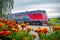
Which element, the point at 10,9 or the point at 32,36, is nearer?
the point at 32,36

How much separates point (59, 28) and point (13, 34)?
24.3 inches

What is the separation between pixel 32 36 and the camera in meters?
3.34

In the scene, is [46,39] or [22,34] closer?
[46,39]

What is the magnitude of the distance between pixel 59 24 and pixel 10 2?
1204 centimetres

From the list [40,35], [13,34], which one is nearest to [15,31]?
[13,34]

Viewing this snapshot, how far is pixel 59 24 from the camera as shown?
3203 millimetres

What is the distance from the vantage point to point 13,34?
344 centimetres

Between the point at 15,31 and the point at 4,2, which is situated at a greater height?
the point at 4,2

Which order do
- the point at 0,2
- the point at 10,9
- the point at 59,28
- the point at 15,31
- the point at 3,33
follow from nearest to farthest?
the point at 3,33, the point at 59,28, the point at 15,31, the point at 0,2, the point at 10,9

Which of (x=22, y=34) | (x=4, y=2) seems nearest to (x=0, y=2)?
(x=4, y=2)

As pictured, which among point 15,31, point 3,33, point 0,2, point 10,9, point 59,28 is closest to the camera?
point 3,33

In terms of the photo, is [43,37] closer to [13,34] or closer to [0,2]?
[13,34]

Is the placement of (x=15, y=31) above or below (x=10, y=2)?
below

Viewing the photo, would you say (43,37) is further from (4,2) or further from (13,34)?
(4,2)
